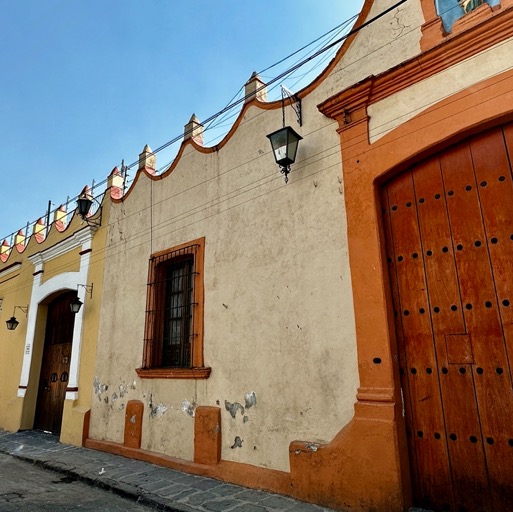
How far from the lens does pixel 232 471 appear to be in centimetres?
464

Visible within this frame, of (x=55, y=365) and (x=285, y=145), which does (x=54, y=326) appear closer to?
(x=55, y=365)

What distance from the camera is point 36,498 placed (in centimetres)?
440

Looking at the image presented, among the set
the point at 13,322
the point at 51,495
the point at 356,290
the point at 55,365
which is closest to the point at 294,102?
the point at 356,290

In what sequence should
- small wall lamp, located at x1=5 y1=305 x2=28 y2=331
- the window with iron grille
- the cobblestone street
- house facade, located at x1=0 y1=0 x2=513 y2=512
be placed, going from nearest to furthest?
house facade, located at x1=0 y1=0 x2=513 y2=512 < the cobblestone street < the window with iron grille < small wall lamp, located at x1=5 y1=305 x2=28 y2=331

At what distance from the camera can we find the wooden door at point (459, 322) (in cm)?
330

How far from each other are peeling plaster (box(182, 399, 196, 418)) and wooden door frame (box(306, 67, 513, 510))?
1.70 m

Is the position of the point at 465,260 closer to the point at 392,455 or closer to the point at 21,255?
the point at 392,455

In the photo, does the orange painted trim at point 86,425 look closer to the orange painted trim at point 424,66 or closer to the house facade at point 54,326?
the house facade at point 54,326

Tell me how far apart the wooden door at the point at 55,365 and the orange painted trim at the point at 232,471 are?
3366mm

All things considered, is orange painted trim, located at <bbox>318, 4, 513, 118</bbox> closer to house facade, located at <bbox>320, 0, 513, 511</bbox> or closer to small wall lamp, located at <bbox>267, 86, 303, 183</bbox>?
house facade, located at <bbox>320, 0, 513, 511</bbox>

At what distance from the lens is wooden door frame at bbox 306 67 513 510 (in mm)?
3502

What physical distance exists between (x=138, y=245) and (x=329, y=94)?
3958mm

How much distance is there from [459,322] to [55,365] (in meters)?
8.39

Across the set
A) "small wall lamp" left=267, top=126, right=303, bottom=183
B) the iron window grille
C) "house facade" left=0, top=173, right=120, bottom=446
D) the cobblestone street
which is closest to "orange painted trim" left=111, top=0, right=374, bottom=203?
"small wall lamp" left=267, top=126, right=303, bottom=183
